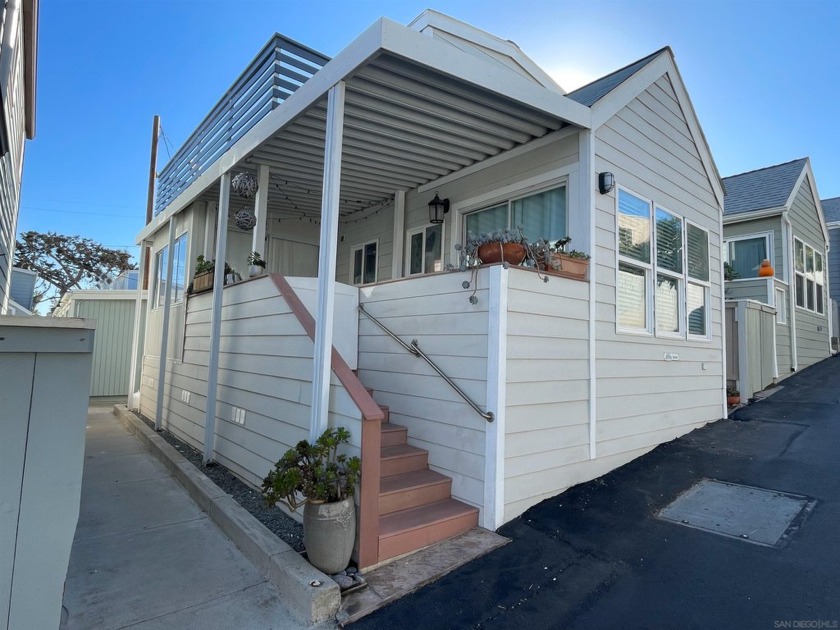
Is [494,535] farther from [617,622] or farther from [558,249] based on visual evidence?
[558,249]

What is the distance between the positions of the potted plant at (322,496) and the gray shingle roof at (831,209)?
17.8 m

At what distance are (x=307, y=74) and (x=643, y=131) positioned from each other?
3986 millimetres

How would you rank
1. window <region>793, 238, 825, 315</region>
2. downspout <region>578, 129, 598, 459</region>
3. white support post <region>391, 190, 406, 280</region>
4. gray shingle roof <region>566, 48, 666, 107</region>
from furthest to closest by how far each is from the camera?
window <region>793, 238, 825, 315</region> → white support post <region>391, 190, 406, 280</region> → gray shingle roof <region>566, 48, 666, 107</region> → downspout <region>578, 129, 598, 459</region>

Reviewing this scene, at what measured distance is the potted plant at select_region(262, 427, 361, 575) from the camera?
9.33 ft

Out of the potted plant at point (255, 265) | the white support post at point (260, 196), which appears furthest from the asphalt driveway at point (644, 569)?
the white support post at point (260, 196)

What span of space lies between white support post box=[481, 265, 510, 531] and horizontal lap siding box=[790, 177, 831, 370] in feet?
32.5

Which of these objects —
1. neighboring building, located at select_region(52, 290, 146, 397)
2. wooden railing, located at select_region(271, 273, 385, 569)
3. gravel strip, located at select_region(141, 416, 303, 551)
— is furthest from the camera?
neighboring building, located at select_region(52, 290, 146, 397)

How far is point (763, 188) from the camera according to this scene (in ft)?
35.7

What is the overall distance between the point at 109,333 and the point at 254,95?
28.5 ft

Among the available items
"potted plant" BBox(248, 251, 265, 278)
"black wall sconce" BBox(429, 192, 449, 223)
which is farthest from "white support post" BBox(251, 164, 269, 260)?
"black wall sconce" BBox(429, 192, 449, 223)

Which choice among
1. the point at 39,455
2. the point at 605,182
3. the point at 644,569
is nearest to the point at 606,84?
the point at 605,182

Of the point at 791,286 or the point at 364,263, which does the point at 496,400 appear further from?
the point at 791,286

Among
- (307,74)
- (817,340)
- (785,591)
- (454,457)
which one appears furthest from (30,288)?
(817,340)

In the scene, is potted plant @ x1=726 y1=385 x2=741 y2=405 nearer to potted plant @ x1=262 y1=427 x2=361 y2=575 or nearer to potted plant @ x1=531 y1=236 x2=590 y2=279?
potted plant @ x1=531 y1=236 x2=590 y2=279
